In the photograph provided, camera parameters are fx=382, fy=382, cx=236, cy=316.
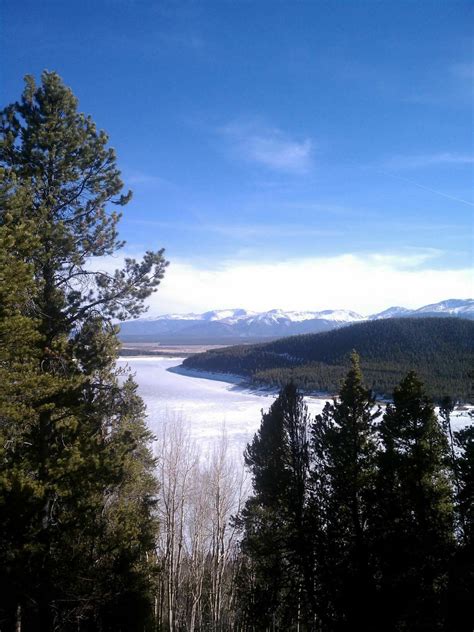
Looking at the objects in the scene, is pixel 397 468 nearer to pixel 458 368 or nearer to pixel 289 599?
pixel 289 599

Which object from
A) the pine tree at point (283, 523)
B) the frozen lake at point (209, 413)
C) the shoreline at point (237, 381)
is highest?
the pine tree at point (283, 523)

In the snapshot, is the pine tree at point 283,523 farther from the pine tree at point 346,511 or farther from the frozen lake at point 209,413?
the frozen lake at point 209,413

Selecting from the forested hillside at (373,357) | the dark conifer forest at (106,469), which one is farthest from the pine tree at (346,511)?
the forested hillside at (373,357)

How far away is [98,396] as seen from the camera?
30.8 ft

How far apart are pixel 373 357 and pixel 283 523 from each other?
114245mm

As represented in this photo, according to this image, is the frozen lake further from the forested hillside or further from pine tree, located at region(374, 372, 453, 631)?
the forested hillside

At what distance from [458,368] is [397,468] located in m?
92.6

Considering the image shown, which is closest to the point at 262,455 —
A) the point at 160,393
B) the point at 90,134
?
the point at 90,134

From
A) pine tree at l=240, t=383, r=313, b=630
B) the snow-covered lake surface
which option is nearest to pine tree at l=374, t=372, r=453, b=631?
pine tree at l=240, t=383, r=313, b=630

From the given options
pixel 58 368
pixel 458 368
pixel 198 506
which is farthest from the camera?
pixel 458 368

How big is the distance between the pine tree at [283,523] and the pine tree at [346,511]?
513 mm

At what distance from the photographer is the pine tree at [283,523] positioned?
35.9ft

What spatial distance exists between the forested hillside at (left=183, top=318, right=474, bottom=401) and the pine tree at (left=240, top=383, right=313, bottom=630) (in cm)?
6571

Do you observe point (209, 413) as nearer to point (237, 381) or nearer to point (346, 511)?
point (346, 511)
